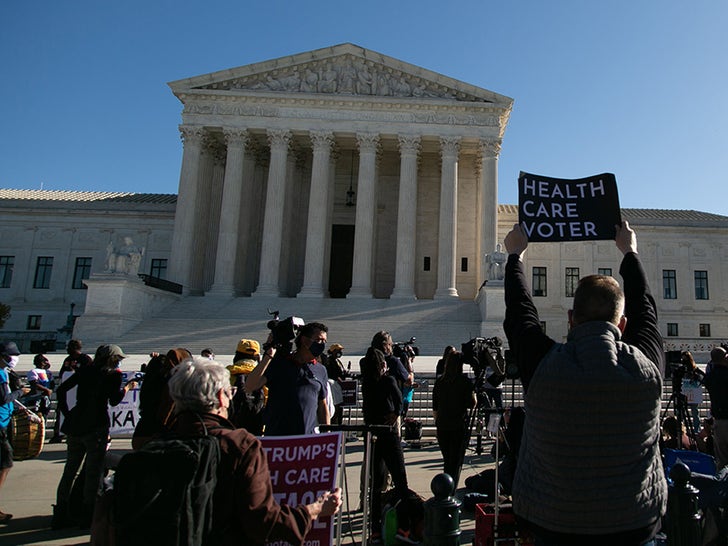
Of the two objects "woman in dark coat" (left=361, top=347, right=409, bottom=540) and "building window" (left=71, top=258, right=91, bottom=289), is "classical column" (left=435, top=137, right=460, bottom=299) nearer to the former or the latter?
"building window" (left=71, top=258, right=91, bottom=289)

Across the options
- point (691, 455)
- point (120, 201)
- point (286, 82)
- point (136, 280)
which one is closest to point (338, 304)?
point (136, 280)

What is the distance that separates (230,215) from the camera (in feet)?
111

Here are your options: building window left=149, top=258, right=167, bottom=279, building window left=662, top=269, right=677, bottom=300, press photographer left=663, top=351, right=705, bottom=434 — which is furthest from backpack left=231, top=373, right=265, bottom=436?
building window left=662, top=269, right=677, bottom=300

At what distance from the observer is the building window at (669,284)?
41438 millimetres

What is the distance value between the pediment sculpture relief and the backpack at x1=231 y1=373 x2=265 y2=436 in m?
31.5

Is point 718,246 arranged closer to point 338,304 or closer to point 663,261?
point 663,261

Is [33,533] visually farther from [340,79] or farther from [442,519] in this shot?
[340,79]

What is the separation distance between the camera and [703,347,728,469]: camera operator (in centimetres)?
684

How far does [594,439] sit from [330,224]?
111ft

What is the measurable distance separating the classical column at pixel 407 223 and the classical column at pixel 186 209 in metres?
12.4

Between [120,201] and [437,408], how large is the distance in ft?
138

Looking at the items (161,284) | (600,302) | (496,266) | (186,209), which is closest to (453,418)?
(600,302)

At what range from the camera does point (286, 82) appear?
35.5m

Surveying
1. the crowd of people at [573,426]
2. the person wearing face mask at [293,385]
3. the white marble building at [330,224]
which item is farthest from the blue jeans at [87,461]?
the white marble building at [330,224]
